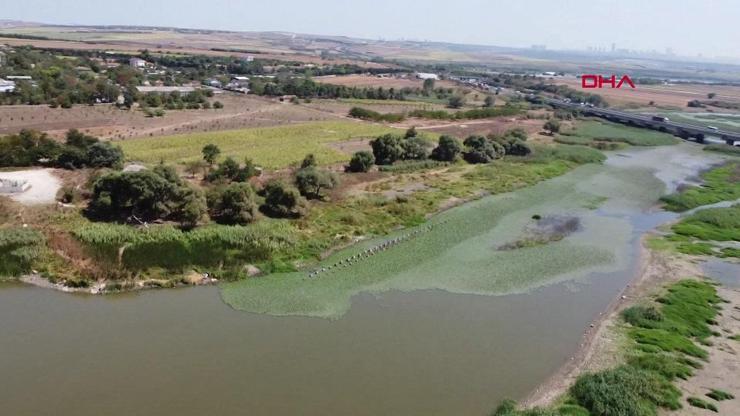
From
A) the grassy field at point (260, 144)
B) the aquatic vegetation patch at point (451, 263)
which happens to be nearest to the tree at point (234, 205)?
the aquatic vegetation patch at point (451, 263)

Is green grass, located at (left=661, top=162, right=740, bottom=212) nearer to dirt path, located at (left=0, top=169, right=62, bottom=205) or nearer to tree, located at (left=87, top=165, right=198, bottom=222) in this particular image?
tree, located at (left=87, top=165, right=198, bottom=222)

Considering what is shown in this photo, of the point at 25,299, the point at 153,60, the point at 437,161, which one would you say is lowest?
the point at 25,299

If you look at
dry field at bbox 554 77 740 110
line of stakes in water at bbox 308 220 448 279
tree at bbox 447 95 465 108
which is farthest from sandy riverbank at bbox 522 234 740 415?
dry field at bbox 554 77 740 110

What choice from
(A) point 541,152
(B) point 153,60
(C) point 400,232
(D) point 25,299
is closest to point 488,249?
(C) point 400,232

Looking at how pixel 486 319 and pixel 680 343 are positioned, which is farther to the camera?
pixel 486 319

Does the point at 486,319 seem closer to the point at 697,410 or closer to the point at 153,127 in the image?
the point at 697,410

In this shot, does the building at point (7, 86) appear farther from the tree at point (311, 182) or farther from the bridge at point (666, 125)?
the bridge at point (666, 125)
